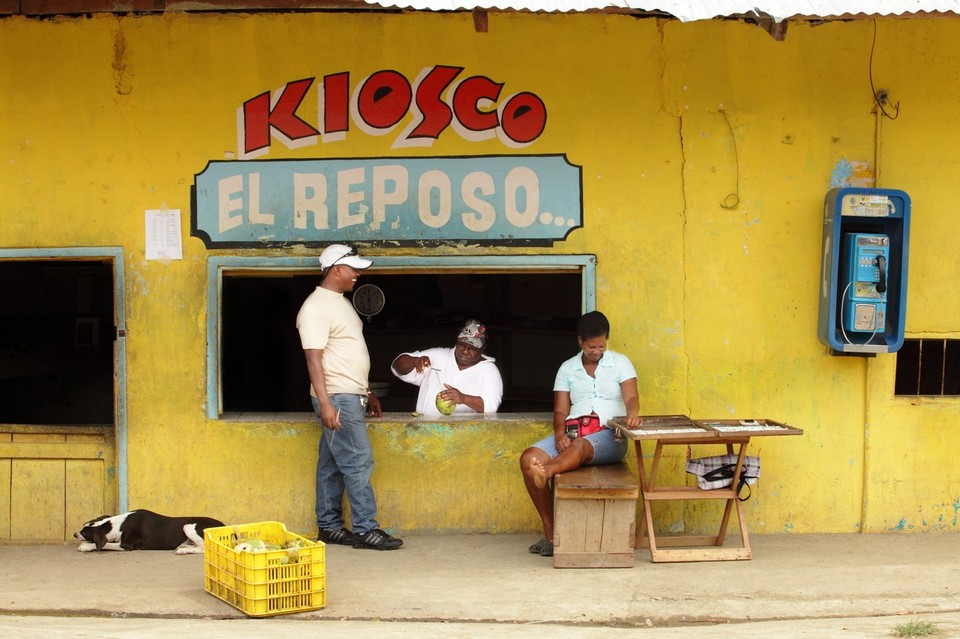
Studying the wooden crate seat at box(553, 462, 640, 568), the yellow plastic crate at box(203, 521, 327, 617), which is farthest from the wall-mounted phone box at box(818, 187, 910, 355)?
the yellow plastic crate at box(203, 521, 327, 617)

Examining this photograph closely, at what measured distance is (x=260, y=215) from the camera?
7.04 meters

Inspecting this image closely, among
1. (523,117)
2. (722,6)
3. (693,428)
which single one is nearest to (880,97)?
(722,6)

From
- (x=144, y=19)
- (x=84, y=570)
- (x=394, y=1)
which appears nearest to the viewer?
(x=394, y=1)

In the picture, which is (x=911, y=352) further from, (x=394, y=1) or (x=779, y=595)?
(x=394, y=1)

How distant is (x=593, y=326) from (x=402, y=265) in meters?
1.32

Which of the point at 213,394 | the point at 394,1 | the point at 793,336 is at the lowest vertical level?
the point at 213,394

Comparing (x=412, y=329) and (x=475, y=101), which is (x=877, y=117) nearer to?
(x=475, y=101)

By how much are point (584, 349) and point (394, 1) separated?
2334 mm

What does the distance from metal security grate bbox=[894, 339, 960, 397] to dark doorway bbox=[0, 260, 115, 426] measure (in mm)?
6552

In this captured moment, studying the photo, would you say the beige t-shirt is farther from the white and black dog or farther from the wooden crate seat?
the wooden crate seat

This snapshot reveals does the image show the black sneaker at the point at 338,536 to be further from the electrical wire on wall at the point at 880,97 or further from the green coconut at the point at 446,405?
the electrical wire on wall at the point at 880,97

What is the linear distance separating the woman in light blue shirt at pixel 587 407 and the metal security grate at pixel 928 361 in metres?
1.85

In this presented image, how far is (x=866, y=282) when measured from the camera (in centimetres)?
680

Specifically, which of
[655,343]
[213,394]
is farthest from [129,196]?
[655,343]
